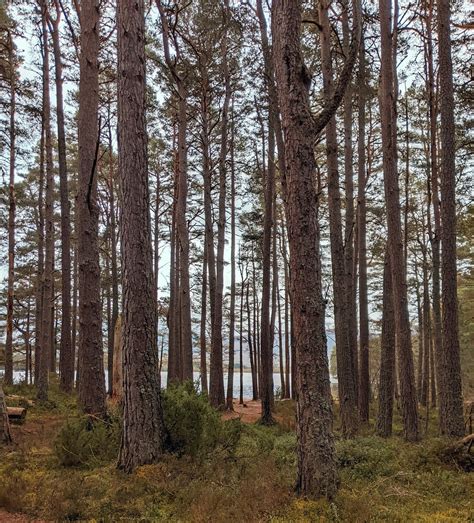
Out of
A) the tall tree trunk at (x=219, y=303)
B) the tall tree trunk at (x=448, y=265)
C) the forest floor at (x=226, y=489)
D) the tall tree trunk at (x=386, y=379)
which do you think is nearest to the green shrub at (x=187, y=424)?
the forest floor at (x=226, y=489)

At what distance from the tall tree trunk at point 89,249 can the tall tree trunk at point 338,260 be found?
4.15 m

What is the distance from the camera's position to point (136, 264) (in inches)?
201

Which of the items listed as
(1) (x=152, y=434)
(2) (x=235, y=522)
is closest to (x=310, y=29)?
(1) (x=152, y=434)

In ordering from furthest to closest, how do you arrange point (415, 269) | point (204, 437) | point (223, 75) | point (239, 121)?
point (415, 269)
point (239, 121)
point (223, 75)
point (204, 437)

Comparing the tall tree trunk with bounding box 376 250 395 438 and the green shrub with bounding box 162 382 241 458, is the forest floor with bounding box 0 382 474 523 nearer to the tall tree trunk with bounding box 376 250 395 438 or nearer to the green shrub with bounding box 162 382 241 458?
the green shrub with bounding box 162 382 241 458

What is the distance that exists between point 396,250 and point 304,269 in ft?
16.1

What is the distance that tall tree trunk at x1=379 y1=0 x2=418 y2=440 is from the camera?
837 cm

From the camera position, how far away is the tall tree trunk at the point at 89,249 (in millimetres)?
6691

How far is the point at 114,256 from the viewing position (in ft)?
58.3

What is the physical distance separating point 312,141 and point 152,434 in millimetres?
3583

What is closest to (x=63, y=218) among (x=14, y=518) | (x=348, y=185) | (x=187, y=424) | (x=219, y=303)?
(x=219, y=303)

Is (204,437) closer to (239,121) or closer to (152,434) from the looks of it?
(152,434)

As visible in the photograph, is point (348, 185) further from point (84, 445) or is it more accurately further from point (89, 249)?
point (84, 445)

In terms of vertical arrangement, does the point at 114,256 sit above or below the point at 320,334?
above
